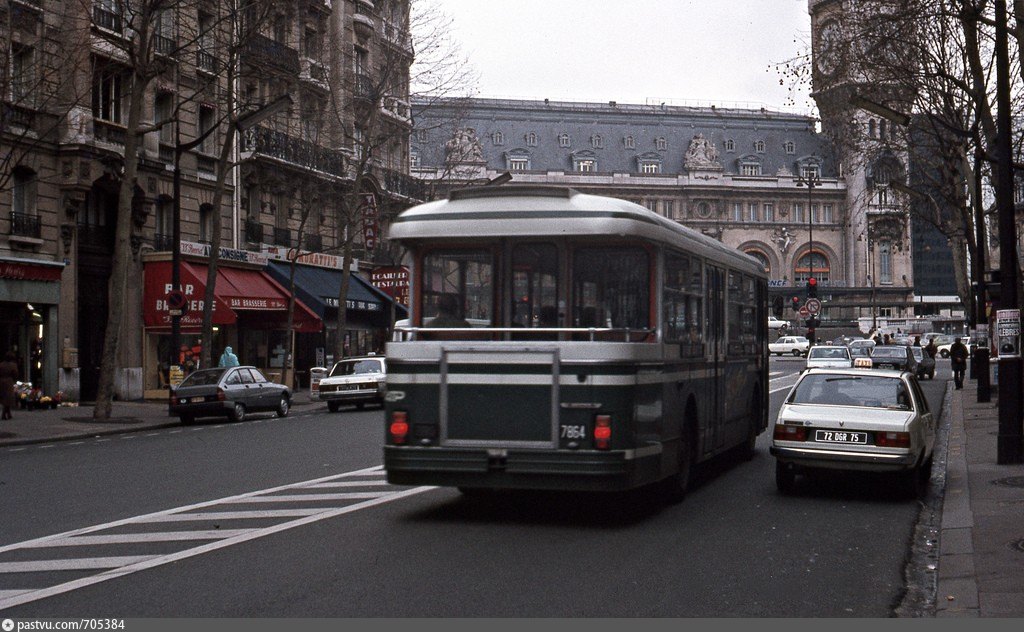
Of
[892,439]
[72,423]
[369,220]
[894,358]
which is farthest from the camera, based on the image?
[894,358]

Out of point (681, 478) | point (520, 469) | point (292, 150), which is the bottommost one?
point (681, 478)

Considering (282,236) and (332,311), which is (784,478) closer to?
(332,311)

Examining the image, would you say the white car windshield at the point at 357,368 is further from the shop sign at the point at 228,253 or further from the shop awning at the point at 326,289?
the shop awning at the point at 326,289

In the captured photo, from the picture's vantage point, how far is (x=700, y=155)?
127m

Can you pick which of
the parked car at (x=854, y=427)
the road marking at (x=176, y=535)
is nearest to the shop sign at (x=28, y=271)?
the road marking at (x=176, y=535)

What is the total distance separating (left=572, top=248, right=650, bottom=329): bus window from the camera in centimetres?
1158

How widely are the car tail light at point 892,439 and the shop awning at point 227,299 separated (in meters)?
26.0

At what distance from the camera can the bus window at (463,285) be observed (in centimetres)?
1183

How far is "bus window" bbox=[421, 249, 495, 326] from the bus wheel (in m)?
2.78

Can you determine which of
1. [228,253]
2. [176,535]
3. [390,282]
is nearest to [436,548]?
[176,535]

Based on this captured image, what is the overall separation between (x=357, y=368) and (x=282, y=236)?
14.0m

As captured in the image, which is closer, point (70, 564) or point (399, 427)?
point (70, 564)

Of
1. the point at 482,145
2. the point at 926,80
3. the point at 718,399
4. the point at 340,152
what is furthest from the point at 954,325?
the point at 718,399

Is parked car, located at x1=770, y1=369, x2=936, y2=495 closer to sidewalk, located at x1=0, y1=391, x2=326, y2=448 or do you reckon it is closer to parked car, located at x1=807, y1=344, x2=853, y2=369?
sidewalk, located at x1=0, y1=391, x2=326, y2=448
